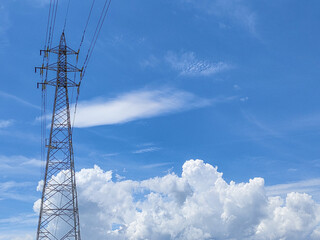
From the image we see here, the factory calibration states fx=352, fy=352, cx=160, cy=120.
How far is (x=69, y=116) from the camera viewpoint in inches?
2660

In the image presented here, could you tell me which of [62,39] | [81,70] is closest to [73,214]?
[81,70]

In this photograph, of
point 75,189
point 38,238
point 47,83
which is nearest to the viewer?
point 38,238

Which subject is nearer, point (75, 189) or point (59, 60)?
point (75, 189)

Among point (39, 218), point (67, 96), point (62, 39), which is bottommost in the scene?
point (39, 218)

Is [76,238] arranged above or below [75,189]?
below

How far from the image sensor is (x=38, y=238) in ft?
194

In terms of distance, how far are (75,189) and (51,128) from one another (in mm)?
12084

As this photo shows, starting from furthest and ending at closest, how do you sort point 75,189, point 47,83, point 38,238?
point 47,83
point 75,189
point 38,238

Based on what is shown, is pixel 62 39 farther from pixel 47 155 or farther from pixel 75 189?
pixel 75 189

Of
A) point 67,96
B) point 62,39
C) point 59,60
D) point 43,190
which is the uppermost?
point 62,39

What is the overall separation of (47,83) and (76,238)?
29.3 metres

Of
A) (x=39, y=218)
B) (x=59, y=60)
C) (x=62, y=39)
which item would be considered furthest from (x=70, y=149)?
(x=62, y=39)

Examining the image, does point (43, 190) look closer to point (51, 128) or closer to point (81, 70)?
point (51, 128)

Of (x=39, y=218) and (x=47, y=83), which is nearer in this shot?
(x=39, y=218)
